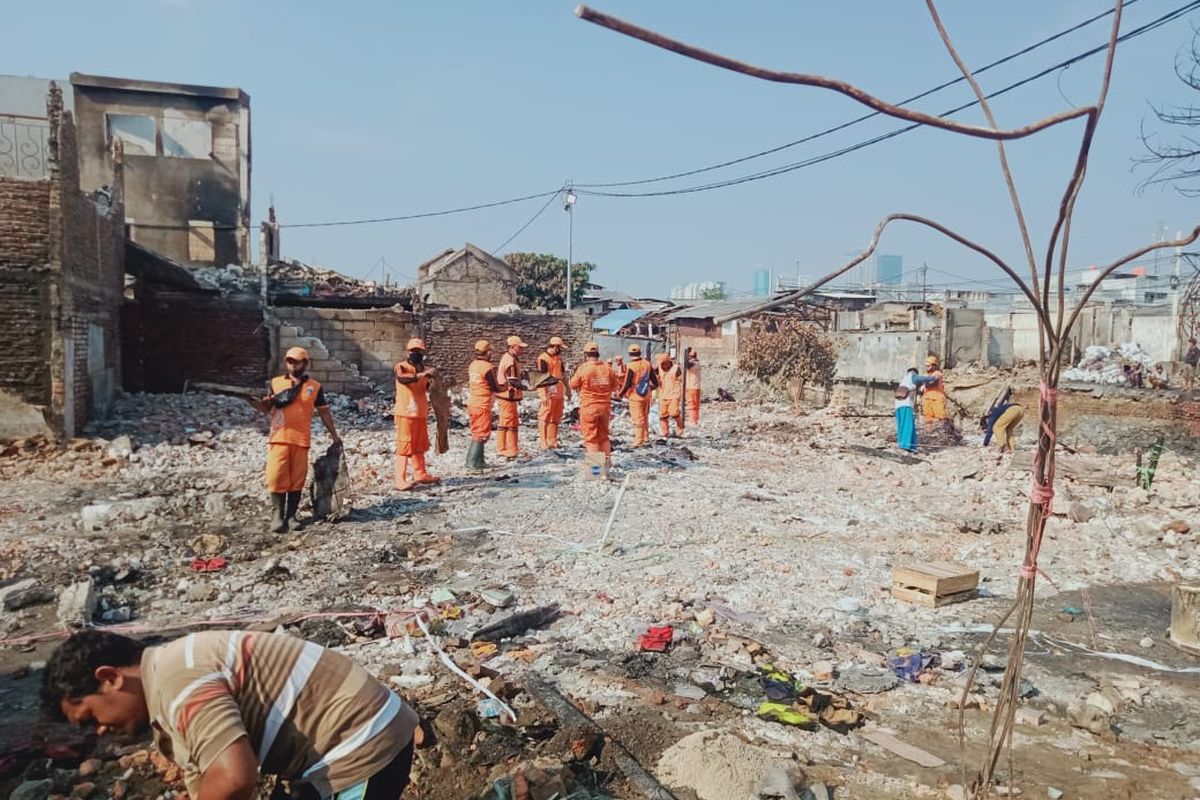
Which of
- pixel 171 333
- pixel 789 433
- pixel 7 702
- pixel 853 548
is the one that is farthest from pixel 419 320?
pixel 7 702

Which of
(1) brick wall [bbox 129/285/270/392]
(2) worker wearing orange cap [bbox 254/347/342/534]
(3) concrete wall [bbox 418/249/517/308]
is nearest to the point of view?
(2) worker wearing orange cap [bbox 254/347/342/534]

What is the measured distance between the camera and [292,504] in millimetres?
7152

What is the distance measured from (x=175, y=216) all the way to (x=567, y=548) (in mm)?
20816

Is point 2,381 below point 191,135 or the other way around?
below

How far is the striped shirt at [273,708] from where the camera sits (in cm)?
182

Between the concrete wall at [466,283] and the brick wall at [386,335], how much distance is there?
10758mm

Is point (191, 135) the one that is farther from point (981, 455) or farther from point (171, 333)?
point (981, 455)

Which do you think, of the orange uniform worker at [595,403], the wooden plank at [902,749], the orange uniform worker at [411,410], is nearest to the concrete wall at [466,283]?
the orange uniform worker at [595,403]

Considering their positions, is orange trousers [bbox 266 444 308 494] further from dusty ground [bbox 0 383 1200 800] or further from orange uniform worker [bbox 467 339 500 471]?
orange uniform worker [bbox 467 339 500 471]

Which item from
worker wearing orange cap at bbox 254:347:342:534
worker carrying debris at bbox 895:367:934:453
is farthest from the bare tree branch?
worker carrying debris at bbox 895:367:934:453

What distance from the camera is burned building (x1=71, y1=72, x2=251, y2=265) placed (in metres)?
22.4

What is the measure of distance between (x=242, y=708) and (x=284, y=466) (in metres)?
5.32

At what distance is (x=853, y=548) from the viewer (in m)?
7.21

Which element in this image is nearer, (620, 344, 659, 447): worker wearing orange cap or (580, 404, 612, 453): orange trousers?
(580, 404, 612, 453): orange trousers
